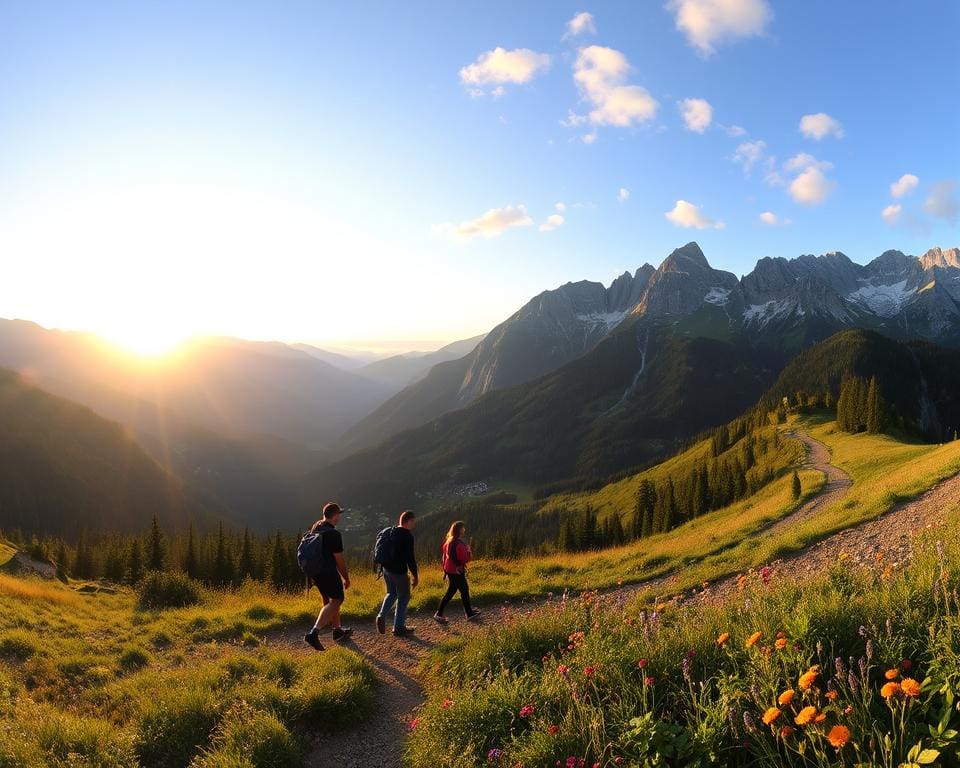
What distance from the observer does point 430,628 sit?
12.7 metres

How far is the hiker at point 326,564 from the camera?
442 inches

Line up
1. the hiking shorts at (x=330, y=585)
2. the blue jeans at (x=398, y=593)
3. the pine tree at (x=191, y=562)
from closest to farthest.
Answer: the hiking shorts at (x=330, y=585) < the blue jeans at (x=398, y=593) < the pine tree at (x=191, y=562)

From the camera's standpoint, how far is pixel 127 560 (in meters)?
49.2

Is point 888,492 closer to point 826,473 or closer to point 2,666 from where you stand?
point 826,473

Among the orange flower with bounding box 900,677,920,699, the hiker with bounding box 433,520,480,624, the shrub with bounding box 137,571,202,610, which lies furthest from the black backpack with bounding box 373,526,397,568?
the orange flower with bounding box 900,677,920,699

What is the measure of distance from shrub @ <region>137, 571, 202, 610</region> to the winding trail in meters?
5.76

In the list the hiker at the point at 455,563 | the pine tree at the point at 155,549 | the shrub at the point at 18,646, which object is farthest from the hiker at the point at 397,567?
the pine tree at the point at 155,549

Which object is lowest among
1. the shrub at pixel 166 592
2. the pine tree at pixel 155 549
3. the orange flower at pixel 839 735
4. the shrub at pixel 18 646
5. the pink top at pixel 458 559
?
the pine tree at pixel 155 549

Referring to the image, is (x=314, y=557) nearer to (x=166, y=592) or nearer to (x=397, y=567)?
(x=397, y=567)

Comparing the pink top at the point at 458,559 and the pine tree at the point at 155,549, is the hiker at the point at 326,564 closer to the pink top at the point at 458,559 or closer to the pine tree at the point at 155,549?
the pink top at the point at 458,559

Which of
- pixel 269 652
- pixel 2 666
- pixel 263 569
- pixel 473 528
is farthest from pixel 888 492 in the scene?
pixel 473 528

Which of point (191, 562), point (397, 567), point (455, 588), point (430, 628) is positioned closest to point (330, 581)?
point (397, 567)

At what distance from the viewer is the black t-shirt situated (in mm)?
11266

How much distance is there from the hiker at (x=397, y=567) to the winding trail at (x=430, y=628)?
1.36ft
